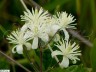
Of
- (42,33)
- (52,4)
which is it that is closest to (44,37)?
(42,33)

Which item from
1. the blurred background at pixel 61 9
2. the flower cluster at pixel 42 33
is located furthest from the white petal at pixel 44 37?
the blurred background at pixel 61 9

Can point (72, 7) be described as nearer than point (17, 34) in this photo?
No

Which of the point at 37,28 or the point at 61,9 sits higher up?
the point at 61,9

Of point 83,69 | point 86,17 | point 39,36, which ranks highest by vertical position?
point 86,17

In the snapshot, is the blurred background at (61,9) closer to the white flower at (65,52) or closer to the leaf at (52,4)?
the leaf at (52,4)

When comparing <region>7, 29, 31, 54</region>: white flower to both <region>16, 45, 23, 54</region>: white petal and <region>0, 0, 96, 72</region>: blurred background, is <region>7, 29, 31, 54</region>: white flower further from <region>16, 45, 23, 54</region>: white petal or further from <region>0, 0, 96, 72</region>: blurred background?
<region>0, 0, 96, 72</region>: blurred background

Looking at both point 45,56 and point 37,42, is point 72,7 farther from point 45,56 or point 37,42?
point 37,42

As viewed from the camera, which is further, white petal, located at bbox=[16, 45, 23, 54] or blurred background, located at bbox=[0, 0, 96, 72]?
blurred background, located at bbox=[0, 0, 96, 72]

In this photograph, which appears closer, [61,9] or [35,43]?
[35,43]

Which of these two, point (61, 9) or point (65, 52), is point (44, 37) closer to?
point (65, 52)

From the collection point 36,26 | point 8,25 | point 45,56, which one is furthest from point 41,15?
point 8,25

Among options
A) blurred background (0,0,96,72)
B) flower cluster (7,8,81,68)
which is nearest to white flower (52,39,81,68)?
flower cluster (7,8,81,68)
